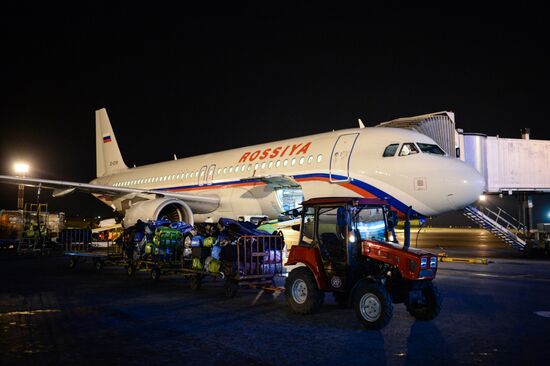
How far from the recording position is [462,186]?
1262cm

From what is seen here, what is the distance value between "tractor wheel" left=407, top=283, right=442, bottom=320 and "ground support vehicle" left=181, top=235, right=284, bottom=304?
3112mm

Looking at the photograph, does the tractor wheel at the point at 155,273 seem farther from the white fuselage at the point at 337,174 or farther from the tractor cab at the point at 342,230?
the tractor cab at the point at 342,230

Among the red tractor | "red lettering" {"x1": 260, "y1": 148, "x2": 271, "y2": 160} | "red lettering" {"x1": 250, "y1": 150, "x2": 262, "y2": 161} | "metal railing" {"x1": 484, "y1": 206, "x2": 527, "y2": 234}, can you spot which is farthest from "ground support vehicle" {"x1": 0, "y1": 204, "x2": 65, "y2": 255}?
"metal railing" {"x1": 484, "y1": 206, "x2": 527, "y2": 234}

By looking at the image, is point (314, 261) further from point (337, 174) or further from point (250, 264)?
point (337, 174)

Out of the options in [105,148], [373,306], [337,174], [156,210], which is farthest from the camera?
[105,148]

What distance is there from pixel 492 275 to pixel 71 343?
11.4 m

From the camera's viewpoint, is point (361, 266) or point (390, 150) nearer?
point (361, 266)

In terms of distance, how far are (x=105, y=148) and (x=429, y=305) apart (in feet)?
96.1

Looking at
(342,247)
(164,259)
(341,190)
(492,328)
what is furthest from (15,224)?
(492,328)

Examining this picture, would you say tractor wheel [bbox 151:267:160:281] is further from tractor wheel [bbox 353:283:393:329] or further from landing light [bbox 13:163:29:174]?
landing light [bbox 13:163:29:174]

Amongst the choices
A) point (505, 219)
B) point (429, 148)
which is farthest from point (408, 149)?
point (505, 219)

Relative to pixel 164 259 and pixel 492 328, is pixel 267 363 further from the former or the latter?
pixel 164 259

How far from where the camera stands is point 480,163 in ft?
73.6

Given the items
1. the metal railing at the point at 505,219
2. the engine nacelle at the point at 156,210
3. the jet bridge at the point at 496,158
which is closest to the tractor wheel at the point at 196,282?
the engine nacelle at the point at 156,210
